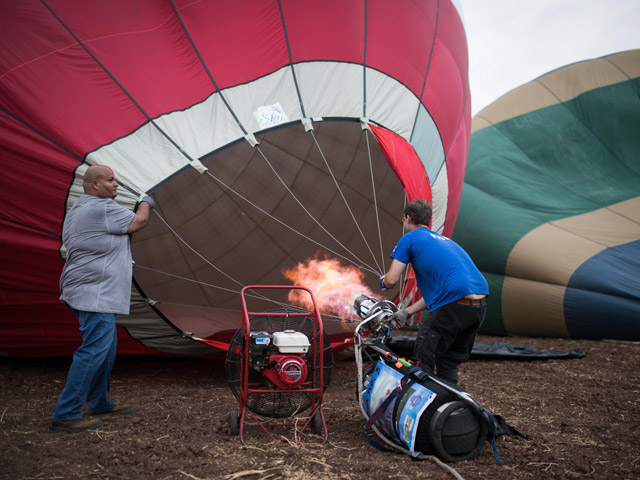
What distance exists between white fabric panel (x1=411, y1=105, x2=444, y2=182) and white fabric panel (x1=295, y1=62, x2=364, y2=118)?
0.57 meters

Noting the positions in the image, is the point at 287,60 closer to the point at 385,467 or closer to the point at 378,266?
the point at 378,266

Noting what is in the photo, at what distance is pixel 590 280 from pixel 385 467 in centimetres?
418

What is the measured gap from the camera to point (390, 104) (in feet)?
13.0

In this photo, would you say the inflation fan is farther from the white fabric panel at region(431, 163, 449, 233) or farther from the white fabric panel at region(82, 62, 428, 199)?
the white fabric panel at region(431, 163, 449, 233)

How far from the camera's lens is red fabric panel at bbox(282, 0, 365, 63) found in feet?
12.0

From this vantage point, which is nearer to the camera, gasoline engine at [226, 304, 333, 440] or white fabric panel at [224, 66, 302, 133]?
gasoline engine at [226, 304, 333, 440]

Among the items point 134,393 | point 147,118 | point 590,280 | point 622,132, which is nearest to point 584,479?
point 134,393

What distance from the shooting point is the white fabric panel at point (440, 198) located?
4244 mm

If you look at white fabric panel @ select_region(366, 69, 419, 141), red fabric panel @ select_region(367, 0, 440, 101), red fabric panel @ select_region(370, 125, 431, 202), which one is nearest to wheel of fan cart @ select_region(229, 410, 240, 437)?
red fabric panel @ select_region(370, 125, 431, 202)

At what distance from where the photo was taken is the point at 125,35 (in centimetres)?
325

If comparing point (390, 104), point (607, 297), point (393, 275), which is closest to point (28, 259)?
point (393, 275)

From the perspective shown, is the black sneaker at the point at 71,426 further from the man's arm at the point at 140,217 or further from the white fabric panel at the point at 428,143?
the white fabric panel at the point at 428,143

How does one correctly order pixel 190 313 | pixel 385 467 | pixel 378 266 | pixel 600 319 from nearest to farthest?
pixel 385 467 → pixel 190 313 → pixel 378 266 → pixel 600 319

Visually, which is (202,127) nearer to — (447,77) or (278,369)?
(278,369)
